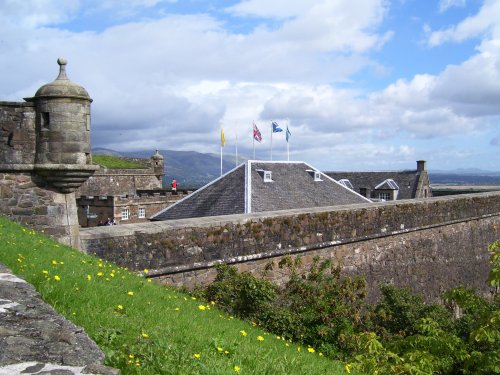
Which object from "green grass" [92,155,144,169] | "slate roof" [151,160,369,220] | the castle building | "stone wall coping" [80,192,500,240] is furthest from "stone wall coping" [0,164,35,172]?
"green grass" [92,155,144,169]

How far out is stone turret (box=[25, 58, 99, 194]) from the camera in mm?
9406

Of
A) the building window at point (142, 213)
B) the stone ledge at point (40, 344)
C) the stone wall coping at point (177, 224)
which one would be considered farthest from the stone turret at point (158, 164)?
the stone ledge at point (40, 344)

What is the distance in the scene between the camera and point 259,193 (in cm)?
1895

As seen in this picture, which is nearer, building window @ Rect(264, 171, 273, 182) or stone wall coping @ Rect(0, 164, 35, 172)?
stone wall coping @ Rect(0, 164, 35, 172)

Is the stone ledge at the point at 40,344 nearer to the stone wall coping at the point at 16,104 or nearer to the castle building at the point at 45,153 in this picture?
the castle building at the point at 45,153

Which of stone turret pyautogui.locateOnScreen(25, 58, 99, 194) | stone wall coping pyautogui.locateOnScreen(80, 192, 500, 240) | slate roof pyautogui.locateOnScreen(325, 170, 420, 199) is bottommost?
stone wall coping pyautogui.locateOnScreen(80, 192, 500, 240)

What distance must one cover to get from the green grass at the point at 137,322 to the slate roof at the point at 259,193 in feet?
34.7

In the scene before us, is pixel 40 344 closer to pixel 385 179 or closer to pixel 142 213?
pixel 142 213

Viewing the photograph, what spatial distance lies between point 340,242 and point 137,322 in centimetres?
956

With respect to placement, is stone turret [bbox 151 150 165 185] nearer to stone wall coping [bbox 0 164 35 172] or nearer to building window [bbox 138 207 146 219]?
building window [bbox 138 207 146 219]

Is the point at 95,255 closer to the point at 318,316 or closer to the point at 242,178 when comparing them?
the point at 318,316

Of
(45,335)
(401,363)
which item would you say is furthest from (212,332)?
(401,363)

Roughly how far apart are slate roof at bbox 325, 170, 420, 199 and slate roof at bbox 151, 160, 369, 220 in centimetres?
1975

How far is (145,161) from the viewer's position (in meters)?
57.0
